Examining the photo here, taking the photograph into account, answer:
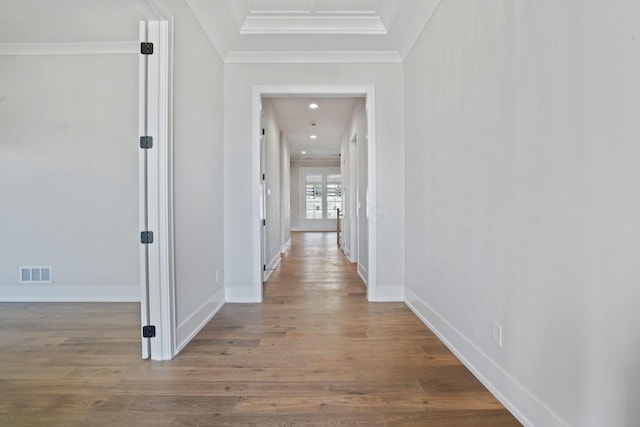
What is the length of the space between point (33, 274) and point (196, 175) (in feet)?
8.28

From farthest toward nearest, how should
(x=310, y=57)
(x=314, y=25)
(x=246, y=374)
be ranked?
1. (x=310, y=57)
2. (x=314, y=25)
3. (x=246, y=374)

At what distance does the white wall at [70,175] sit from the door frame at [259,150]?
54.7 inches

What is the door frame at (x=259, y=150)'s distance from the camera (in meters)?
3.43

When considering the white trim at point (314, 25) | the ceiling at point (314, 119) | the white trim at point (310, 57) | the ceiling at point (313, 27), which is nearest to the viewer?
the ceiling at point (313, 27)

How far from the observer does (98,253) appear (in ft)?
11.6

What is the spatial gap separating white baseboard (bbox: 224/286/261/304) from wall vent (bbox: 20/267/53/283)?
2.07 metres

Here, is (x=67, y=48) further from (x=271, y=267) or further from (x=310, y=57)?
(x=271, y=267)

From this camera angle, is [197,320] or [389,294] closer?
[197,320]

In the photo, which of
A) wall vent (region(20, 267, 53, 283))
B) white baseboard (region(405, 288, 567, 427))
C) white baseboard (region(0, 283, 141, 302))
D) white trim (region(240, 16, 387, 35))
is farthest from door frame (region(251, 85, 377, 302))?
wall vent (region(20, 267, 53, 283))

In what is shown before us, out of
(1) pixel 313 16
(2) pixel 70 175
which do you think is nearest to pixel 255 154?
(1) pixel 313 16

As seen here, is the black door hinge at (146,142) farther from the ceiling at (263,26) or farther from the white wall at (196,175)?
the ceiling at (263,26)

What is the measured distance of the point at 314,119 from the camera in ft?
20.4

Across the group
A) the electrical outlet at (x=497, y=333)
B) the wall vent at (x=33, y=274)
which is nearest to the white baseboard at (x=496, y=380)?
the electrical outlet at (x=497, y=333)

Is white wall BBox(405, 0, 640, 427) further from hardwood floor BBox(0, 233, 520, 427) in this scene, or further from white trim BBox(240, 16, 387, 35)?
white trim BBox(240, 16, 387, 35)
